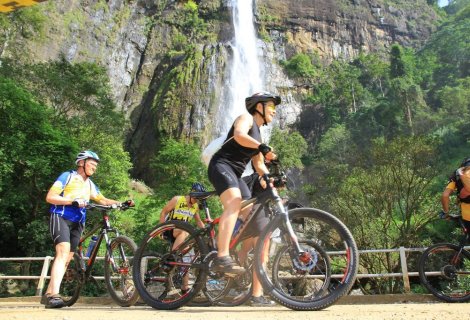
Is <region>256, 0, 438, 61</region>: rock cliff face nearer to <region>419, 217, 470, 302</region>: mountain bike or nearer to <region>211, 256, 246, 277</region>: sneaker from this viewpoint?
<region>419, 217, 470, 302</region>: mountain bike

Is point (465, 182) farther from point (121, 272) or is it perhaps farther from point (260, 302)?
point (121, 272)

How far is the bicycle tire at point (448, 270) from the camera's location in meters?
5.53

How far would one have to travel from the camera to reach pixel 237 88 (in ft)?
157

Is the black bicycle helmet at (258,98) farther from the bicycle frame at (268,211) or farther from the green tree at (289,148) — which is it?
the green tree at (289,148)

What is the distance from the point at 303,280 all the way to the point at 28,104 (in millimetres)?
17981

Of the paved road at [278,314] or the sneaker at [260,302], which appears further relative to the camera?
the sneaker at [260,302]

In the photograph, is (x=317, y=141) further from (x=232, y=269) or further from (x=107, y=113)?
(x=232, y=269)

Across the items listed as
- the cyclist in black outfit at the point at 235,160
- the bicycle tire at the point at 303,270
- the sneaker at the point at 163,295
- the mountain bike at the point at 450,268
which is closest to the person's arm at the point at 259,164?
the cyclist in black outfit at the point at 235,160

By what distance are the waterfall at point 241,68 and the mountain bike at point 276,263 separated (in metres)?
39.7

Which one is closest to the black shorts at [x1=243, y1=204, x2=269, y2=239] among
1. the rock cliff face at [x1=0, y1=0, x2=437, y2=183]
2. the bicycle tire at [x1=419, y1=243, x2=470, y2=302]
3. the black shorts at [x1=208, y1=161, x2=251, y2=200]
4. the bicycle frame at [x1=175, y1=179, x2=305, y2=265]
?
the bicycle frame at [x1=175, y1=179, x2=305, y2=265]

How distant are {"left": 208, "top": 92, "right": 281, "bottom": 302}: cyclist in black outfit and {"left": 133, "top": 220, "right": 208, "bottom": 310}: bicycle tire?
420 mm

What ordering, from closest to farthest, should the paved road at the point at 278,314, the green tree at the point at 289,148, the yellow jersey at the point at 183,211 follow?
the paved road at the point at 278,314 < the yellow jersey at the point at 183,211 < the green tree at the point at 289,148

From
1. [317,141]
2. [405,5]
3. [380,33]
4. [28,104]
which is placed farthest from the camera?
[405,5]

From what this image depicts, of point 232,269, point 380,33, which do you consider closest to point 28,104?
point 232,269
